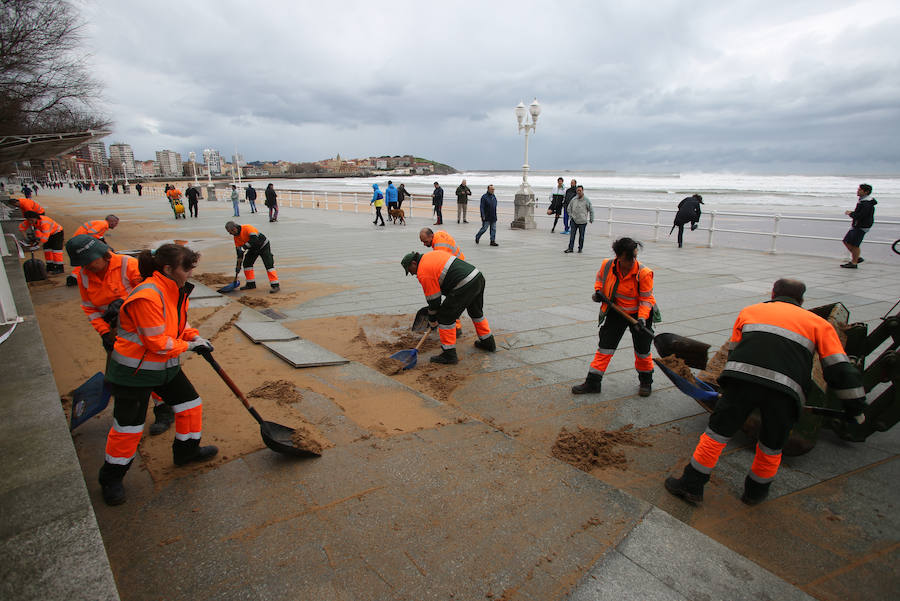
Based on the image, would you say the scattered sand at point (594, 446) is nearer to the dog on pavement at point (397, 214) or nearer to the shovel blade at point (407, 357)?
the shovel blade at point (407, 357)

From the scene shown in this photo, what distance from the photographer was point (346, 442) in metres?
3.60

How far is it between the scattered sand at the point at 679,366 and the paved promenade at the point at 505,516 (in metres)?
0.27

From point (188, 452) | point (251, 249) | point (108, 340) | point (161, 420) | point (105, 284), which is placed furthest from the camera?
point (251, 249)

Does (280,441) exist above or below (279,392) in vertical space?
above

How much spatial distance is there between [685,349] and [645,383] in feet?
1.63

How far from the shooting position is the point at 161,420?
3932 millimetres

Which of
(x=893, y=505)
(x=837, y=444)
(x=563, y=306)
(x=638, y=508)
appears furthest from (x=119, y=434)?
(x=563, y=306)

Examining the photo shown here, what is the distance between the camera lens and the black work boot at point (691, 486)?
3.05m

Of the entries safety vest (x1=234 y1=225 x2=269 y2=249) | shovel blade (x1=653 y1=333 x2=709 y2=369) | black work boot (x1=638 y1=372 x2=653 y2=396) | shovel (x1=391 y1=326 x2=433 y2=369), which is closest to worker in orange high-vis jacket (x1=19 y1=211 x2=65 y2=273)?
safety vest (x1=234 y1=225 x2=269 y2=249)

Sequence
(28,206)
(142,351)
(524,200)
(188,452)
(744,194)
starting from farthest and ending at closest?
(744,194) < (524,200) < (28,206) < (188,452) < (142,351)

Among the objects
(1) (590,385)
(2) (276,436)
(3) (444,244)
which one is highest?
(3) (444,244)

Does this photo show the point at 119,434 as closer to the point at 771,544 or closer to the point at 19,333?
the point at 19,333

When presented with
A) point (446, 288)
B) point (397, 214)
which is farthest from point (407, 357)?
point (397, 214)

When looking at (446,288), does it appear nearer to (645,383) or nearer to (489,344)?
(489,344)
